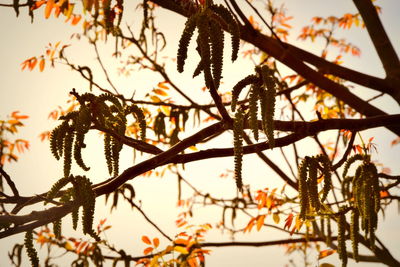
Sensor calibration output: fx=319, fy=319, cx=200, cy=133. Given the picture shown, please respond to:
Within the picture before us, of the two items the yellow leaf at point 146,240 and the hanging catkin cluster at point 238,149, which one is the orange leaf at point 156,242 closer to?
the yellow leaf at point 146,240

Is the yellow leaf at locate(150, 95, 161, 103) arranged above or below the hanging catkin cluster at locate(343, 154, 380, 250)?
above

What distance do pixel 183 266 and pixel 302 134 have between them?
4.67ft

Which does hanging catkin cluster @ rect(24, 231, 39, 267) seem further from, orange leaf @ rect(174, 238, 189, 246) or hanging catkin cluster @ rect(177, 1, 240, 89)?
orange leaf @ rect(174, 238, 189, 246)

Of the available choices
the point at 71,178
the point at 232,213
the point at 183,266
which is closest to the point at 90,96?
the point at 71,178

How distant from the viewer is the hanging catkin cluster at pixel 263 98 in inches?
40.2

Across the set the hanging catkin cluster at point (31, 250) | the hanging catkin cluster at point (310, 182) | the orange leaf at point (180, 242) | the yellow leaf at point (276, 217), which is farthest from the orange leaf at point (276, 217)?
the hanging catkin cluster at point (31, 250)

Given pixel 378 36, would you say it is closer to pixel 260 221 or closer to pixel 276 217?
pixel 276 217

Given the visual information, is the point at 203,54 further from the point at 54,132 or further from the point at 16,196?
the point at 16,196

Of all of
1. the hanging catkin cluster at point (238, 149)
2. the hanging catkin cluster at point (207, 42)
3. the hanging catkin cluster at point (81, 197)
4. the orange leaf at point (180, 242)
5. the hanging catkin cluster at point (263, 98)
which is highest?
the hanging catkin cluster at point (207, 42)

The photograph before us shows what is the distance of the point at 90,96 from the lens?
1148 millimetres

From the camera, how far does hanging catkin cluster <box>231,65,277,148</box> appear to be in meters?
1.02

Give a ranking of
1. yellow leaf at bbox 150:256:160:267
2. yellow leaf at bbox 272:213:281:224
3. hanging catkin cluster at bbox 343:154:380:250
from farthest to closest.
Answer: yellow leaf at bbox 272:213:281:224, yellow leaf at bbox 150:256:160:267, hanging catkin cluster at bbox 343:154:380:250

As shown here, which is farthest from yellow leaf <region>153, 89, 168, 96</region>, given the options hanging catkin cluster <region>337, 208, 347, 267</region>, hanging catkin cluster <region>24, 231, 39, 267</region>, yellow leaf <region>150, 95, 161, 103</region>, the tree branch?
hanging catkin cluster <region>24, 231, 39, 267</region>

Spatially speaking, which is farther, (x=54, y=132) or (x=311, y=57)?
(x=311, y=57)
